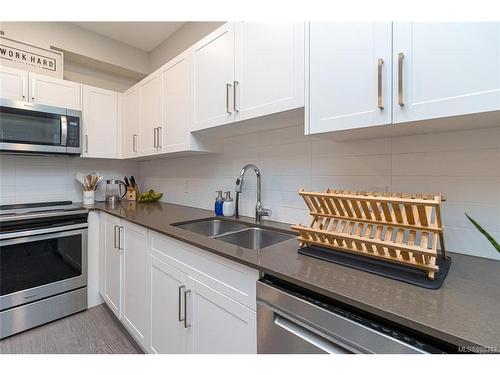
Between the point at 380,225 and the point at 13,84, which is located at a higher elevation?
the point at 13,84

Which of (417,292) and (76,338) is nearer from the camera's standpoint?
(417,292)

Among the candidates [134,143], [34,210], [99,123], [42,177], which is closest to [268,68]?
[134,143]

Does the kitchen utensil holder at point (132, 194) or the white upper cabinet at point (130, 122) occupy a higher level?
the white upper cabinet at point (130, 122)

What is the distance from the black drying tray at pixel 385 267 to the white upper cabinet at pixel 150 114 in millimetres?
1700

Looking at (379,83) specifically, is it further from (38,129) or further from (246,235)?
(38,129)

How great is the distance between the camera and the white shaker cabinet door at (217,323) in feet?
2.93

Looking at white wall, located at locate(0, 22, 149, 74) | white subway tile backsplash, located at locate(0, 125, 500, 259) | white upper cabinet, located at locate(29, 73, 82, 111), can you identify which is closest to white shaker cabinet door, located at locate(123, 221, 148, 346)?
white subway tile backsplash, located at locate(0, 125, 500, 259)

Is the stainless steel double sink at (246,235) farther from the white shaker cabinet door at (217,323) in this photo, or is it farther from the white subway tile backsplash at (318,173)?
the white shaker cabinet door at (217,323)

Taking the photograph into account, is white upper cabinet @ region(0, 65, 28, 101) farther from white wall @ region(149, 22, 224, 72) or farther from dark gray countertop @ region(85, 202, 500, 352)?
dark gray countertop @ region(85, 202, 500, 352)

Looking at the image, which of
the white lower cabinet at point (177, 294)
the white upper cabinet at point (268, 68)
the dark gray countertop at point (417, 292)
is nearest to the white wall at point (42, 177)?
the white lower cabinet at point (177, 294)

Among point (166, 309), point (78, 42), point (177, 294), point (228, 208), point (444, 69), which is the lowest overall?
point (166, 309)

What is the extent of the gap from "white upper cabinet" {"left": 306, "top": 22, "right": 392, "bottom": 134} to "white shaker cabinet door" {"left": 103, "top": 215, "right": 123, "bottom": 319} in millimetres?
1632

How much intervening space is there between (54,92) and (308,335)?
273cm

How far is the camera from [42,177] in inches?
92.1
